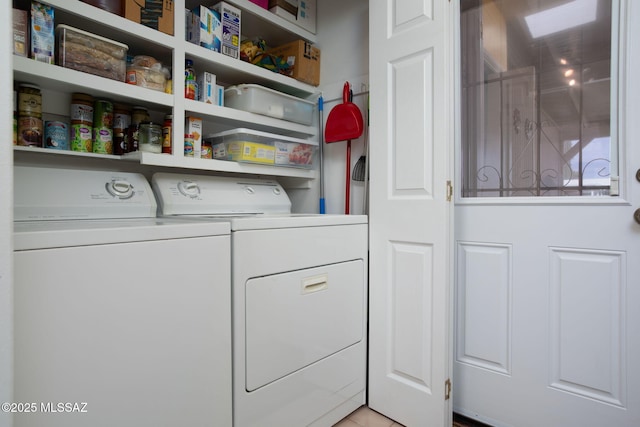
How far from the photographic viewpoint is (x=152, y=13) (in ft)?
4.73

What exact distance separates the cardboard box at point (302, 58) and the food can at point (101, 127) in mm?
1031

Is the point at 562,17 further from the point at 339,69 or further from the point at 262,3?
the point at 262,3

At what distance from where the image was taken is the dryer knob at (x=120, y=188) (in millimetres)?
1405

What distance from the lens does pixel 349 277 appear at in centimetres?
162

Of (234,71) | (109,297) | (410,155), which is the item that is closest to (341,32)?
(234,71)

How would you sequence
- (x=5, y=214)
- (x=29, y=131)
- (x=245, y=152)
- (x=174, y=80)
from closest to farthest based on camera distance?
(x=5, y=214) → (x=29, y=131) → (x=174, y=80) → (x=245, y=152)

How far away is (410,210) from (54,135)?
1497 mm

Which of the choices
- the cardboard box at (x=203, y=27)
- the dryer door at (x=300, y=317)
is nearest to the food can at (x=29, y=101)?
the cardboard box at (x=203, y=27)

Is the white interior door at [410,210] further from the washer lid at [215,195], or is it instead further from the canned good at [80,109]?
the canned good at [80,109]

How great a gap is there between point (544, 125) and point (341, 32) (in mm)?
1271

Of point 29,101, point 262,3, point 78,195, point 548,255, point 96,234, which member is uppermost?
point 262,3

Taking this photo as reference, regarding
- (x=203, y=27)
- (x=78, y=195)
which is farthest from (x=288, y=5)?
(x=78, y=195)

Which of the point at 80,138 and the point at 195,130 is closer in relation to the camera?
the point at 80,138

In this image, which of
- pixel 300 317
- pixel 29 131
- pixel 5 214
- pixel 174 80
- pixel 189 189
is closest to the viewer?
pixel 5 214
